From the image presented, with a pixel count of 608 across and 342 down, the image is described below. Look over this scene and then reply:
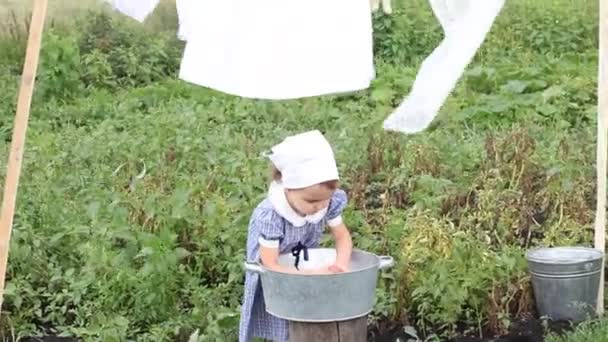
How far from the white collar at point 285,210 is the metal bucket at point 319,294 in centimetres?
16

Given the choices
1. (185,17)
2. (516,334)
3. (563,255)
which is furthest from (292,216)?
(563,255)

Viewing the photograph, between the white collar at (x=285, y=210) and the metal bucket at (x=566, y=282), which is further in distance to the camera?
the metal bucket at (x=566, y=282)

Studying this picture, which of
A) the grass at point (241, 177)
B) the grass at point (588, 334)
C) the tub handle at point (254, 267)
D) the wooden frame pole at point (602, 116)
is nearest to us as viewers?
the tub handle at point (254, 267)

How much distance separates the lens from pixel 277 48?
341cm

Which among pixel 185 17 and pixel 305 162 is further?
pixel 185 17

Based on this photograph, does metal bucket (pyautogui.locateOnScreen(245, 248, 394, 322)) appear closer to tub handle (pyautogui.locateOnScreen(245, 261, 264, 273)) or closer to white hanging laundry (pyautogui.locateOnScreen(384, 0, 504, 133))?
tub handle (pyautogui.locateOnScreen(245, 261, 264, 273))

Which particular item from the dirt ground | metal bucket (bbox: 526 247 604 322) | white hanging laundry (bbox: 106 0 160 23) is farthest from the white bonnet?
metal bucket (bbox: 526 247 604 322)

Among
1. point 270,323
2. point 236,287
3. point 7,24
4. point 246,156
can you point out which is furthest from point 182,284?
point 7,24

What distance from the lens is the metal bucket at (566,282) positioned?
4355 millimetres

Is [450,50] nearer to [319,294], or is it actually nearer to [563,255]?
[319,294]

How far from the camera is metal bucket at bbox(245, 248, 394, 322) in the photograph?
11.0 feet

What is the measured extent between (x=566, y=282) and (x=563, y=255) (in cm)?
15

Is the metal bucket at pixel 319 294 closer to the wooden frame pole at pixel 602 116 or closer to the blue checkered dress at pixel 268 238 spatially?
the blue checkered dress at pixel 268 238

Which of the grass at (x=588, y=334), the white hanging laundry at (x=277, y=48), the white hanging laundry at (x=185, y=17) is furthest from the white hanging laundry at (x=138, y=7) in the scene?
the grass at (x=588, y=334)
